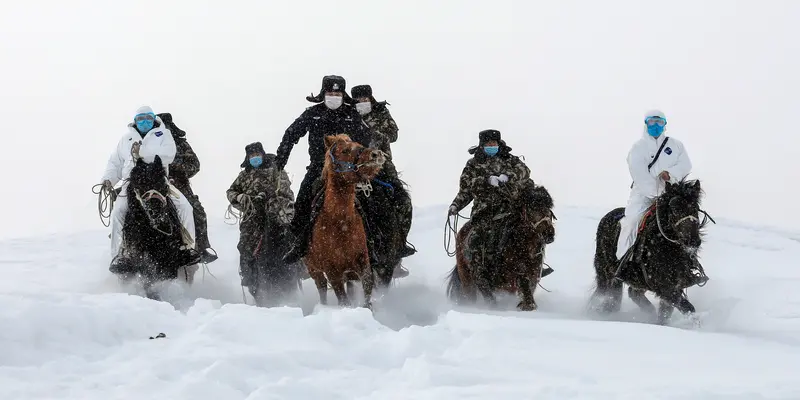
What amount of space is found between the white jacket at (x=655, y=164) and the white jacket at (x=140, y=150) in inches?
210

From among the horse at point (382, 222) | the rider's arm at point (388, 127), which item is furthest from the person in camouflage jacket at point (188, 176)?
the horse at point (382, 222)

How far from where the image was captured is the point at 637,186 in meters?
10.2

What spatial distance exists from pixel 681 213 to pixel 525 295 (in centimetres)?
224

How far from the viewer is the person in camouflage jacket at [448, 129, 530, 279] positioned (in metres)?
11.0

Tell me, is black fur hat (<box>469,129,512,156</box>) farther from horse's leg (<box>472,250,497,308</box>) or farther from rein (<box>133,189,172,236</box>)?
rein (<box>133,189,172,236</box>)

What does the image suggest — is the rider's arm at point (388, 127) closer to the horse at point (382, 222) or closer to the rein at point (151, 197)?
the horse at point (382, 222)

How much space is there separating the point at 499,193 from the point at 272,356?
611 cm

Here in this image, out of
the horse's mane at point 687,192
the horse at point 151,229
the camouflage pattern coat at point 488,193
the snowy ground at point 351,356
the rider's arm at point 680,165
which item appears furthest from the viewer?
the camouflage pattern coat at point 488,193

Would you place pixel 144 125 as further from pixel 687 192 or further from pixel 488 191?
pixel 687 192

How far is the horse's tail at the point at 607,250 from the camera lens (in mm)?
10562

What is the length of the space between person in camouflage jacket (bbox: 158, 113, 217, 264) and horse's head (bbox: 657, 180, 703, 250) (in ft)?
20.0

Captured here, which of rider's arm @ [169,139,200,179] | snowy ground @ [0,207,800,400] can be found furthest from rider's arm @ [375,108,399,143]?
snowy ground @ [0,207,800,400]

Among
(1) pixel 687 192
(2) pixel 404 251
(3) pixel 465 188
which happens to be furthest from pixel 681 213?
(2) pixel 404 251
